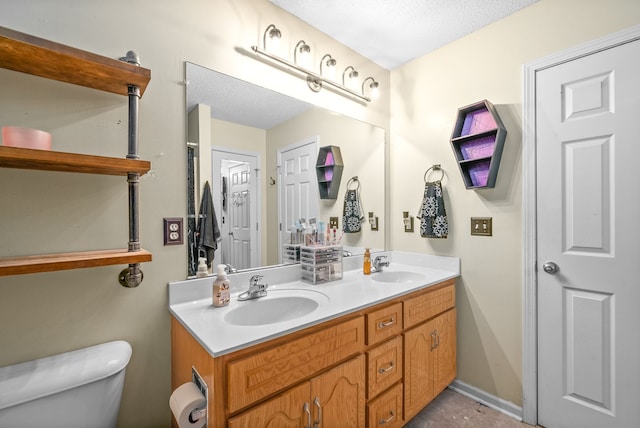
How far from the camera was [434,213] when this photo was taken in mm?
1974

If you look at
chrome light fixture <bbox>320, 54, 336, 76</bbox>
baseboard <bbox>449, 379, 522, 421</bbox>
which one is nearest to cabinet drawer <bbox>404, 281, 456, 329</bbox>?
baseboard <bbox>449, 379, 522, 421</bbox>

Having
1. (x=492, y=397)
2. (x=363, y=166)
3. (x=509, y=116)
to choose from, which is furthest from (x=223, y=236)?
(x=492, y=397)

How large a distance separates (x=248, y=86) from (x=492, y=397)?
2.31 m

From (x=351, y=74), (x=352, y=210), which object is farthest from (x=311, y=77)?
(x=352, y=210)

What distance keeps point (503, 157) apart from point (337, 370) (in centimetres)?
152

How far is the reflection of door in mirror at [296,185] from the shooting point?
66.4 inches

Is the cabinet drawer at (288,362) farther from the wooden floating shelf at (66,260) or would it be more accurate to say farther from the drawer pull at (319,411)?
the wooden floating shelf at (66,260)

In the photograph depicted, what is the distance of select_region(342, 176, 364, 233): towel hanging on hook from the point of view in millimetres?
2043

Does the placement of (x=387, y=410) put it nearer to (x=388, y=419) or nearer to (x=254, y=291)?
(x=388, y=419)

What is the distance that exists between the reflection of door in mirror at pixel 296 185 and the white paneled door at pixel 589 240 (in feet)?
4.18

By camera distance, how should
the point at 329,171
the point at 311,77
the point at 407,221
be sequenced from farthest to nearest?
the point at 407,221, the point at 329,171, the point at 311,77

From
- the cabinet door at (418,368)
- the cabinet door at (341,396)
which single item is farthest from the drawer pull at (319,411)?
the cabinet door at (418,368)

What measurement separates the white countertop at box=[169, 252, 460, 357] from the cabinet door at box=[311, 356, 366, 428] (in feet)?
0.78

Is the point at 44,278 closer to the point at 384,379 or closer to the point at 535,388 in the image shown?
the point at 384,379
